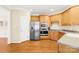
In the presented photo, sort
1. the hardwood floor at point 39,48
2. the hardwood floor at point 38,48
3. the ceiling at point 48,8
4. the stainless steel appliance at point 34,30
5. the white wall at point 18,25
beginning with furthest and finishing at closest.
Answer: the stainless steel appliance at point 34,30 → the white wall at point 18,25 → the hardwood floor at point 38,48 → the hardwood floor at point 39,48 → the ceiling at point 48,8

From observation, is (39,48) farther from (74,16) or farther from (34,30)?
(34,30)

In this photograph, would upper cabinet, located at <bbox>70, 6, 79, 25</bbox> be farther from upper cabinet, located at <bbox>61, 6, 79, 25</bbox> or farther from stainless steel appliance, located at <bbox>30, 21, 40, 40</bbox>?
stainless steel appliance, located at <bbox>30, 21, 40, 40</bbox>

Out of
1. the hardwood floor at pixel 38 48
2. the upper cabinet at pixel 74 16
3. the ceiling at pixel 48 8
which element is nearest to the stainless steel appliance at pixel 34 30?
the ceiling at pixel 48 8

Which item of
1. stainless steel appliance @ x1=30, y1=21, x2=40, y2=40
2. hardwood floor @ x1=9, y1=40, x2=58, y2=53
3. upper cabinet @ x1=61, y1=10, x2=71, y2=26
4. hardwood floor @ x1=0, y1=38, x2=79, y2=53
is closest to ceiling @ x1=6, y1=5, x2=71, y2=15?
upper cabinet @ x1=61, y1=10, x2=71, y2=26

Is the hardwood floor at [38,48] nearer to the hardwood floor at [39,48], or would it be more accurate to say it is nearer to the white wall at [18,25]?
the hardwood floor at [39,48]

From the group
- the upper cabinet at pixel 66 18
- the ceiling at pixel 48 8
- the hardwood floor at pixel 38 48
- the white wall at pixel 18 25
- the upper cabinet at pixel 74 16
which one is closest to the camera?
the ceiling at pixel 48 8

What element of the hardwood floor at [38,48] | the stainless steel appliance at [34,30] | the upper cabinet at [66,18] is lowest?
the hardwood floor at [38,48]

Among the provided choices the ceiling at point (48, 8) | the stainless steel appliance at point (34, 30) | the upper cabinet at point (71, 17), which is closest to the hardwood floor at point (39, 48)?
the ceiling at point (48, 8)

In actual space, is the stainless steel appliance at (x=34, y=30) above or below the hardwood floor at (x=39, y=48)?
above

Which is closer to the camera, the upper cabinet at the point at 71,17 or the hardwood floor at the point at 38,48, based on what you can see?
the hardwood floor at the point at 38,48

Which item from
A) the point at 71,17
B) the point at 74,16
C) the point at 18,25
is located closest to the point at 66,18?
the point at 71,17

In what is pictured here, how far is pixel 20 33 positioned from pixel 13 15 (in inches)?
21.5
